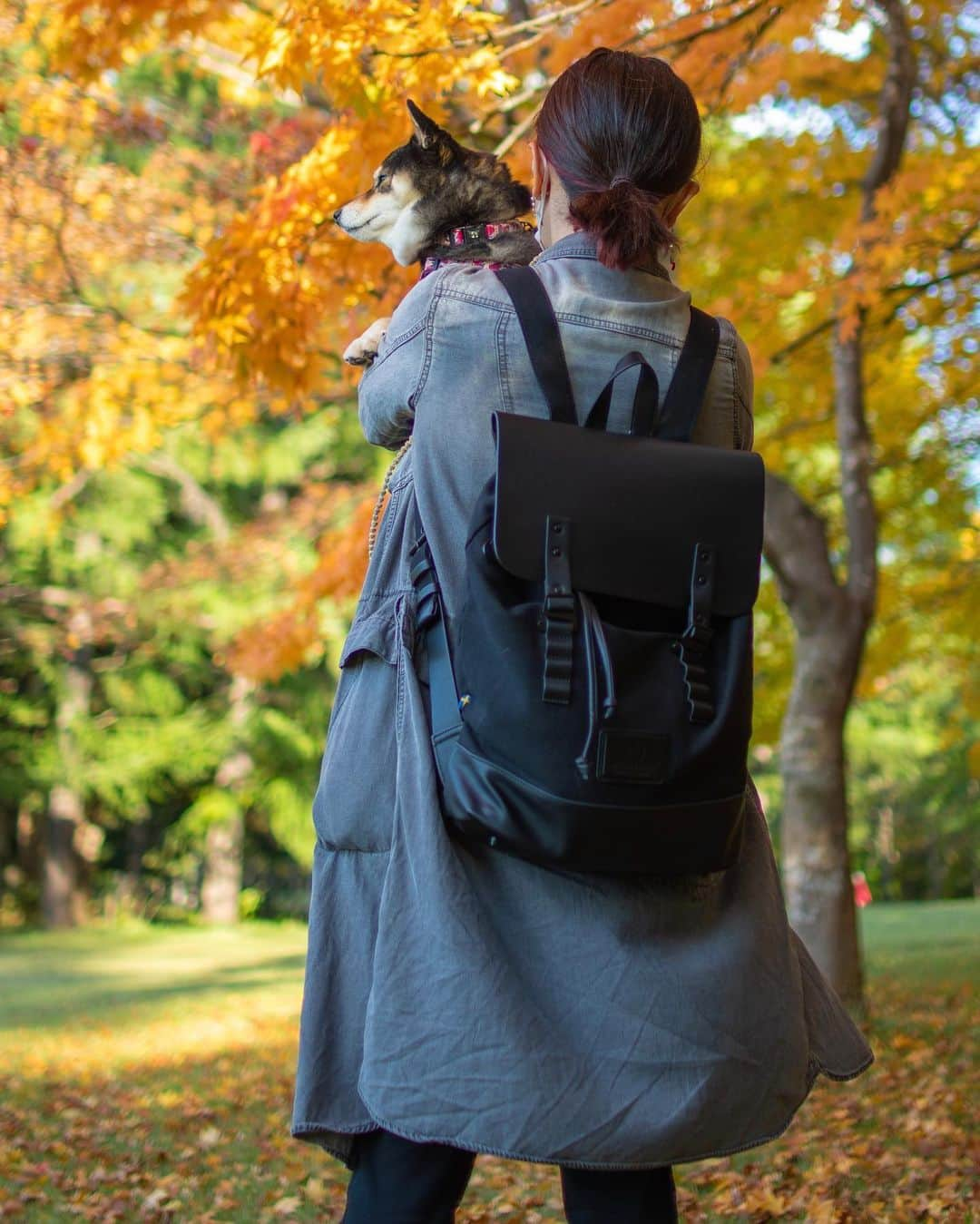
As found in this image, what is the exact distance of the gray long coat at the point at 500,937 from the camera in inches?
61.2

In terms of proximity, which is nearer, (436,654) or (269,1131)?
(436,654)

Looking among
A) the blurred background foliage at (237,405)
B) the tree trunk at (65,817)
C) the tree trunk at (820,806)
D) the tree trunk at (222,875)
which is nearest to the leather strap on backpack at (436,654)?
the blurred background foliage at (237,405)

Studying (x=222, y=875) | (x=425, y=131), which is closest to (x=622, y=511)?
(x=425, y=131)

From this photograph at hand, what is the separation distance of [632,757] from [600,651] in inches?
4.8

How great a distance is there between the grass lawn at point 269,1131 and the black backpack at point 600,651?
2.77m

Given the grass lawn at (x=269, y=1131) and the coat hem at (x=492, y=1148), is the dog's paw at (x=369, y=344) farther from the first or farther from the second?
the grass lawn at (x=269, y=1131)

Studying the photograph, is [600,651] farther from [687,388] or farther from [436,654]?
[687,388]

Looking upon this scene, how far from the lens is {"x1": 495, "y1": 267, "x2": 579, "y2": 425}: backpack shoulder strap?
167 centimetres

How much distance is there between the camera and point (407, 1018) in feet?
5.20

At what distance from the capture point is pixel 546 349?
5.48 feet

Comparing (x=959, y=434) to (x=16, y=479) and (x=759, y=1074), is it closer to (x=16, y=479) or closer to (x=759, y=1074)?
(x=16, y=479)

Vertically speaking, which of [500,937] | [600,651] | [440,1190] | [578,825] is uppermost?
[600,651]

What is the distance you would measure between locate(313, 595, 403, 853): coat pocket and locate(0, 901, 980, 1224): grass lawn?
106 inches

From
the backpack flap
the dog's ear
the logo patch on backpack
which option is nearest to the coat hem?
the logo patch on backpack
